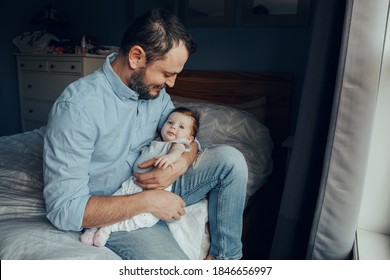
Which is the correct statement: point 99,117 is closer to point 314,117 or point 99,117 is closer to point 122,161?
point 122,161

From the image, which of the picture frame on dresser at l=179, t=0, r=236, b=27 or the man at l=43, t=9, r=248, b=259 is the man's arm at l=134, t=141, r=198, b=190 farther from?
the picture frame on dresser at l=179, t=0, r=236, b=27

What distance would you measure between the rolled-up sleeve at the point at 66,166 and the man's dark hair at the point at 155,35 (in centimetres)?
27

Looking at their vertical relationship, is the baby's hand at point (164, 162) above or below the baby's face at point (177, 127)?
below

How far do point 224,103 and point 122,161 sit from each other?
1269 mm

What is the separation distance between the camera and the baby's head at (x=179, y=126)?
4.00 ft

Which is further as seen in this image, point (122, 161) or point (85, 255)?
point (122, 161)

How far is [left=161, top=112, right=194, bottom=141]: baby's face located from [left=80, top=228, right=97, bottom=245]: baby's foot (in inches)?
16.9

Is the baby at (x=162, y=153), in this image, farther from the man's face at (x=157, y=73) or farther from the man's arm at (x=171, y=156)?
the man's face at (x=157, y=73)

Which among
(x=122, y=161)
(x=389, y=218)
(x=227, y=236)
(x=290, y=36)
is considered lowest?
(x=227, y=236)

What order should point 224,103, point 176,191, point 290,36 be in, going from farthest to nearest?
point 224,103 → point 290,36 → point 176,191

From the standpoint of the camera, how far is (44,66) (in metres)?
2.69

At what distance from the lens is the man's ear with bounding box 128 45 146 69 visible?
3.24 feet

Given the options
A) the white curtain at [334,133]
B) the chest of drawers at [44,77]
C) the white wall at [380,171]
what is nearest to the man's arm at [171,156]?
the white curtain at [334,133]

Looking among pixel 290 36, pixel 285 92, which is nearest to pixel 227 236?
pixel 285 92
